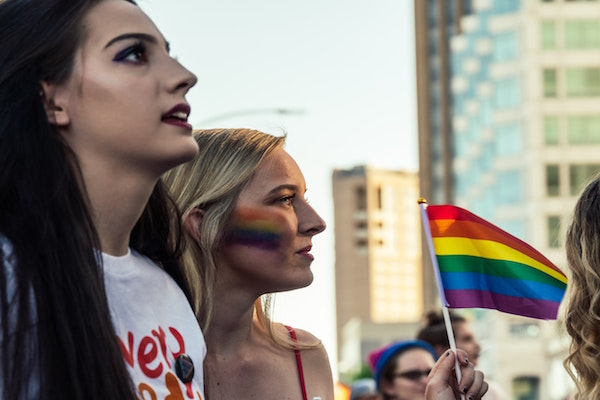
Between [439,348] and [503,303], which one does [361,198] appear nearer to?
[439,348]

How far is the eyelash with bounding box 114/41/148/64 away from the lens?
116 inches

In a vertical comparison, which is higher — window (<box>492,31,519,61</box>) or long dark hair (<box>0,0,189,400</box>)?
long dark hair (<box>0,0,189,400</box>)

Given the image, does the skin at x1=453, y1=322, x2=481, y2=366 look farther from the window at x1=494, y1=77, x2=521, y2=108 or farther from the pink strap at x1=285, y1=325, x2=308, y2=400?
the window at x1=494, y1=77, x2=521, y2=108

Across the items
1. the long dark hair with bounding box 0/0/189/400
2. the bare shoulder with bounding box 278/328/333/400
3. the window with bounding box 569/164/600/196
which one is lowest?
the window with bounding box 569/164/600/196

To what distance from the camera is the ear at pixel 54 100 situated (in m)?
2.90

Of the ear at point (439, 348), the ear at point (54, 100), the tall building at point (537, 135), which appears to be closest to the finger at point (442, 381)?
the ear at point (54, 100)

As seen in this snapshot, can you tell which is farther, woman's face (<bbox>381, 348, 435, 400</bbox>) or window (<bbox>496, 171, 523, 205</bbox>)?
window (<bbox>496, 171, 523, 205</bbox>)

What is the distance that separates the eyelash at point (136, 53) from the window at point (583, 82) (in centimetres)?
6906

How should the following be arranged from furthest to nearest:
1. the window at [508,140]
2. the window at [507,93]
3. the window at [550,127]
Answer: the window at [507,93] → the window at [508,140] → the window at [550,127]

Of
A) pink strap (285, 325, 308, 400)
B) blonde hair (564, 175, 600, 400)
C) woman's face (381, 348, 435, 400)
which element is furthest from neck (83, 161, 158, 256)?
woman's face (381, 348, 435, 400)

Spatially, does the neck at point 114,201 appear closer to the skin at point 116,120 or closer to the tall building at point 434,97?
the skin at point 116,120

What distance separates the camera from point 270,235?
170 inches

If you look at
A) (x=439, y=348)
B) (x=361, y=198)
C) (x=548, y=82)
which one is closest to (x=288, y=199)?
(x=439, y=348)

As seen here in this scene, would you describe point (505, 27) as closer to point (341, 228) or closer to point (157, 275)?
point (157, 275)
